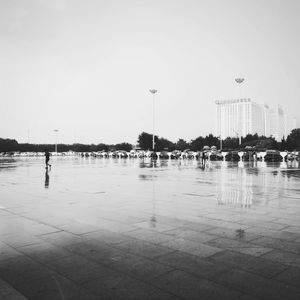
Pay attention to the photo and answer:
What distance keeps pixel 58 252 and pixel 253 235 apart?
10.8 feet

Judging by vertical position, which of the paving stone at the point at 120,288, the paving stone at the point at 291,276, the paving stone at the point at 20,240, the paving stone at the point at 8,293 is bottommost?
the paving stone at the point at 8,293

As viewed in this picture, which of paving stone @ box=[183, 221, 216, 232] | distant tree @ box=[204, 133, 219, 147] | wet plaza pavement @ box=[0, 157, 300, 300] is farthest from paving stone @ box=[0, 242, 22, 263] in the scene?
distant tree @ box=[204, 133, 219, 147]

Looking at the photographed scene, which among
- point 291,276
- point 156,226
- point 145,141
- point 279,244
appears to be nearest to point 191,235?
point 156,226

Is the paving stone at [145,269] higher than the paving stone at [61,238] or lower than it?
lower

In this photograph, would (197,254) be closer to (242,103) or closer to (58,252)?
(58,252)

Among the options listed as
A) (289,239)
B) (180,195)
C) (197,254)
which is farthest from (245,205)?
(197,254)

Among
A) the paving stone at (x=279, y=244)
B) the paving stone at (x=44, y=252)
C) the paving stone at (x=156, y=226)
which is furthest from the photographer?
the paving stone at (x=156, y=226)

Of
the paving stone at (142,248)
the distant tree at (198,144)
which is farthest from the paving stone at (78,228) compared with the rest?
the distant tree at (198,144)

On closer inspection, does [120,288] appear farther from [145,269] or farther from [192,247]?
[192,247]

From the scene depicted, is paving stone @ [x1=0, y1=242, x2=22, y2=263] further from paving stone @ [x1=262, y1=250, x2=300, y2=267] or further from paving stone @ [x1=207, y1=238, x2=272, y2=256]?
paving stone @ [x1=262, y1=250, x2=300, y2=267]

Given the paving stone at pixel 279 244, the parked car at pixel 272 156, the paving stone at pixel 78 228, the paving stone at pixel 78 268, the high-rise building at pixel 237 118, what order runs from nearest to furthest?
the paving stone at pixel 78 268 → the paving stone at pixel 279 244 → the paving stone at pixel 78 228 → the parked car at pixel 272 156 → the high-rise building at pixel 237 118

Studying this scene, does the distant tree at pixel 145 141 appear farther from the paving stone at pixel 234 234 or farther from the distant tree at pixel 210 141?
the paving stone at pixel 234 234

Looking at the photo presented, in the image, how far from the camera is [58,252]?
4938 mm

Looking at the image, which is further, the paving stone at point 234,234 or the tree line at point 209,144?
the tree line at point 209,144
